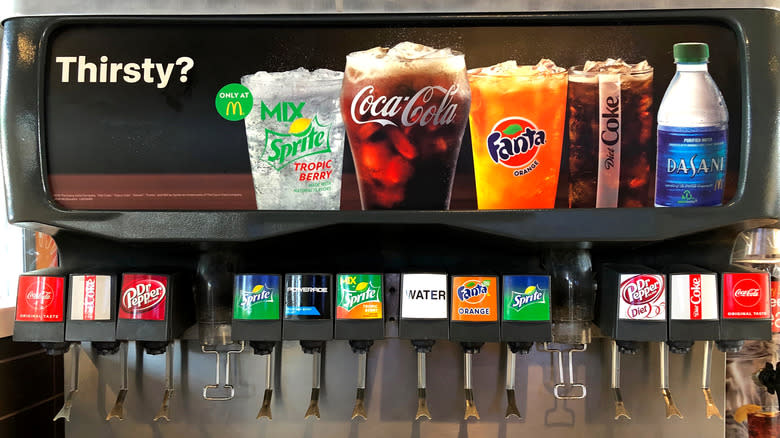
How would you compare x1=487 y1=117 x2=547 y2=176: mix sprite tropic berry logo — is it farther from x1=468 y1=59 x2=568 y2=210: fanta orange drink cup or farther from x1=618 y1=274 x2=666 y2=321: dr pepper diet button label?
x1=618 y1=274 x2=666 y2=321: dr pepper diet button label

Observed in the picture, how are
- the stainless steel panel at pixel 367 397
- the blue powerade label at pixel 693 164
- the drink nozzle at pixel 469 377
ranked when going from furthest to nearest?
1. the stainless steel panel at pixel 367 397
2. the drink nozzle at pixel 469 377
3. the blue powerade label at pixel 693 164

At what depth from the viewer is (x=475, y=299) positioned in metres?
1.16

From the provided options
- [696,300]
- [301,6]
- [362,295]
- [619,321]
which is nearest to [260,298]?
[362,295]

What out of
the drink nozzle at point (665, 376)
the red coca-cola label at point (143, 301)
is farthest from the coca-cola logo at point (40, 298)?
the drink nozzle at point (665, 376)

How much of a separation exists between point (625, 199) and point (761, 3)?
0.40 meters

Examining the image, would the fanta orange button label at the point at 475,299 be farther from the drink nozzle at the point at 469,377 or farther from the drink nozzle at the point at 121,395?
the drink nozzle at the point at 121,395

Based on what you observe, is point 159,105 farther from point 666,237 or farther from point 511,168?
point 666,237

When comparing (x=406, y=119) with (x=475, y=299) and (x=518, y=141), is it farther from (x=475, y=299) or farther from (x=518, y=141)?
(x=475, y=299)

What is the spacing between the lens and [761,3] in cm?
113

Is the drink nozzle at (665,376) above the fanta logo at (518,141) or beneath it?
beneath

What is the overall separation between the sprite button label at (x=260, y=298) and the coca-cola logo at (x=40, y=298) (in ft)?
1.11

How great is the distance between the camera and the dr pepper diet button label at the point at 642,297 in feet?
3.78

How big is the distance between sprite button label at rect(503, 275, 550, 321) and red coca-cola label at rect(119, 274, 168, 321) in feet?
1.99

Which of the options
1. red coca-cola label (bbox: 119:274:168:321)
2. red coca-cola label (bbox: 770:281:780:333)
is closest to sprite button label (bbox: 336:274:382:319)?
red coca-cola label (bbox: 119:274:168:321)
